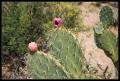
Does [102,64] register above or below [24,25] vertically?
below

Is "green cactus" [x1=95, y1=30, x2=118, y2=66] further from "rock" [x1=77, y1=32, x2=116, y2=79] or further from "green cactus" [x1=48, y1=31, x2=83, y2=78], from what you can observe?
"rock" [x1=77, y1=32, x2=116, y2=79]

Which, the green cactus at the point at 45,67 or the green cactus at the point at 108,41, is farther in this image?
the green cactus at the point at 108,41

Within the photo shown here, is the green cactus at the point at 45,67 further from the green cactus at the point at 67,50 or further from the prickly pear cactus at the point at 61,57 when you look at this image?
the green cactus at the point at 67,50

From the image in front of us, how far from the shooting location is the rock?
460cm

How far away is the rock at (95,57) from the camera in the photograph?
4598 mm

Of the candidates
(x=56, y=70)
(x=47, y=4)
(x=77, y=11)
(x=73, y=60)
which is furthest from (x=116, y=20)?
(x=56, y=70)

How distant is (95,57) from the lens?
5.14 meters

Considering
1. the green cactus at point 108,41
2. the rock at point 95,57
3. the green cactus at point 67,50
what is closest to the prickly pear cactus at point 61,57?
the green cactus at point 67,50

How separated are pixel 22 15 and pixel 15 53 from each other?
0.58 meters

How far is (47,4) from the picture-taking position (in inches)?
266

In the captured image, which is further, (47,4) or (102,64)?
(47,4)

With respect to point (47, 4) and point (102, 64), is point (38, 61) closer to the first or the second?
point (102, 64)

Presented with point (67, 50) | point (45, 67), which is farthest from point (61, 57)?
point (45, 67)

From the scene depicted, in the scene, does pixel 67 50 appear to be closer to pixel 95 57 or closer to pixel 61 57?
pixel 61 57
